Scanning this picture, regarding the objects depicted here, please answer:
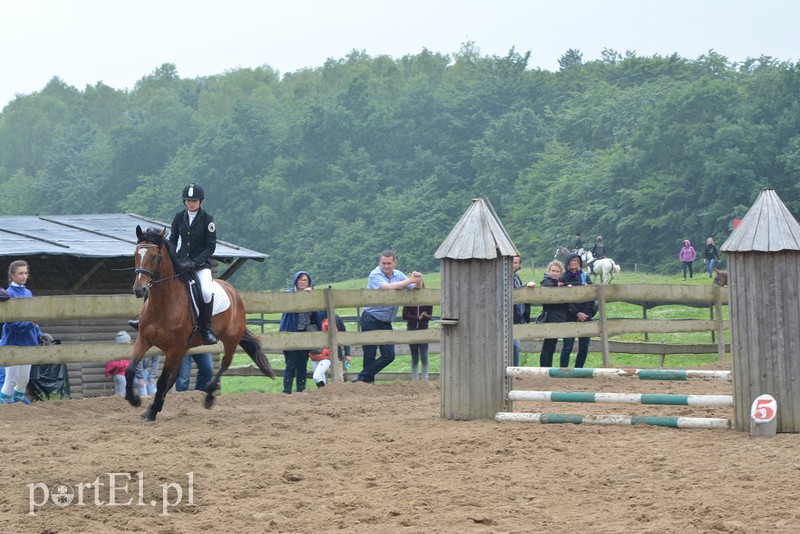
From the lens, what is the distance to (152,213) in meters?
→ 88.2

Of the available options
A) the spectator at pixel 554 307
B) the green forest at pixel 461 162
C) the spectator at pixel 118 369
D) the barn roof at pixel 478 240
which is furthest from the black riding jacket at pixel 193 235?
the green forest at pixel 461 162

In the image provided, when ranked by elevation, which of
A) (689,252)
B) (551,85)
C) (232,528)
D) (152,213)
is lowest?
(232,528)

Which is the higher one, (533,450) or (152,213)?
(152,213)

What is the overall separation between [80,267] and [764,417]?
1226 cm

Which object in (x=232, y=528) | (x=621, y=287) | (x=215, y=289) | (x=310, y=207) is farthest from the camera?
(x=310, y=207)

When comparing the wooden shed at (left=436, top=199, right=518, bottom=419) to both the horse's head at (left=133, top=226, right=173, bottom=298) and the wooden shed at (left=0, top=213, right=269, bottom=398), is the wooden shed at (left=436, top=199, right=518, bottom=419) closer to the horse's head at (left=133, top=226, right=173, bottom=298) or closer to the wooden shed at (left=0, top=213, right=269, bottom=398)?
the horse's head at (left=133, top=226, right=173, bottom=298)

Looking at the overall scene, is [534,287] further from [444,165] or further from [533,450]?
[444,165]

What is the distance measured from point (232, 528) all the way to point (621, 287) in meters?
10.9

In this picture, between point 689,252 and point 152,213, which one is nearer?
point 689,252

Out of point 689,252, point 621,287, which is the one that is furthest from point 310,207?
point 621,287

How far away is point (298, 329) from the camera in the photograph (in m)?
14.8

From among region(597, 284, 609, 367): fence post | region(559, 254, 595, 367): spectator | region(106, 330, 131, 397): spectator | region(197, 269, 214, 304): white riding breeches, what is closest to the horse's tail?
region(197, 269, 214, 304): white riding breeches

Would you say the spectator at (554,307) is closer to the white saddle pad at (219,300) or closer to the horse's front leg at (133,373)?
the white saddle pad at (219,300)

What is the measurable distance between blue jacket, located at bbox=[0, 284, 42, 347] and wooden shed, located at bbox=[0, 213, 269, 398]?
396 cm
